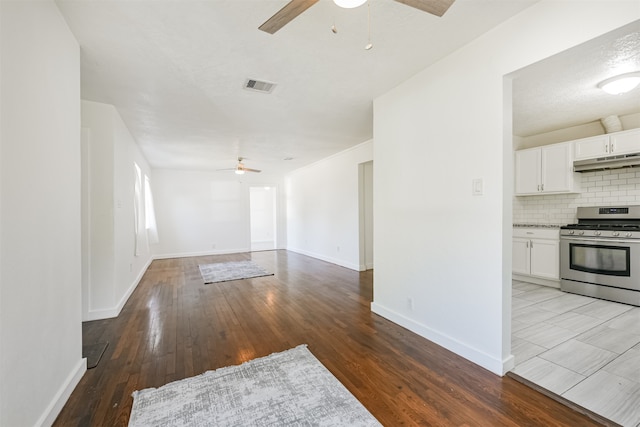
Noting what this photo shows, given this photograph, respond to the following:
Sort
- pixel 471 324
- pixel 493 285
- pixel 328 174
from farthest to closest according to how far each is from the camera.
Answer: pixel 328 174
pixel 471 324
pixel 493 285

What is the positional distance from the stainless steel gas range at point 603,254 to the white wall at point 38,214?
5836 mm

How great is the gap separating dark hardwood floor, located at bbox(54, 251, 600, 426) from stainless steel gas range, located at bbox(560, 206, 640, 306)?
9.88 ft

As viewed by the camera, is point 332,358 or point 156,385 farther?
point 332,358

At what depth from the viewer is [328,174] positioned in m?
6.74

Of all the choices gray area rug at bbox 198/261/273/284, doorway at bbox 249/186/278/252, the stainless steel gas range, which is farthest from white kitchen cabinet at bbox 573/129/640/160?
doorway at bbox 249/186/278/252

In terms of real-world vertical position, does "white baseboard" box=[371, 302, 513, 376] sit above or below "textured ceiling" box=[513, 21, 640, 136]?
below

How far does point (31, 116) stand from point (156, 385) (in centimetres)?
186

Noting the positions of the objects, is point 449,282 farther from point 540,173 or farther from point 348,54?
point 540,173

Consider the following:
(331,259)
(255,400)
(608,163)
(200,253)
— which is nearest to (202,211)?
(200,253)

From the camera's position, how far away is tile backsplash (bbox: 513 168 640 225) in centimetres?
394

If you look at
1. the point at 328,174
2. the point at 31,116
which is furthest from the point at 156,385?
the point at 328,174

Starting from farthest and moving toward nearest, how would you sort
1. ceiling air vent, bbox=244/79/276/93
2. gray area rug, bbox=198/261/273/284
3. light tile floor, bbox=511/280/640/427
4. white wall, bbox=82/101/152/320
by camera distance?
gray area rug, bbox=198/261/273/284
white wall, bbox=82/101/152/320
ceiling air vent, bbox=244/79/276/93
light tile floor, bbox=511/280/640/427

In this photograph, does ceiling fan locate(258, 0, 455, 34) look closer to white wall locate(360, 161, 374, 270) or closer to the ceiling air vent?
the ceiling air vent

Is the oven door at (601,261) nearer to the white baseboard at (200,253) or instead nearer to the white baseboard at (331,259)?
the white baseboard at (331,259)
